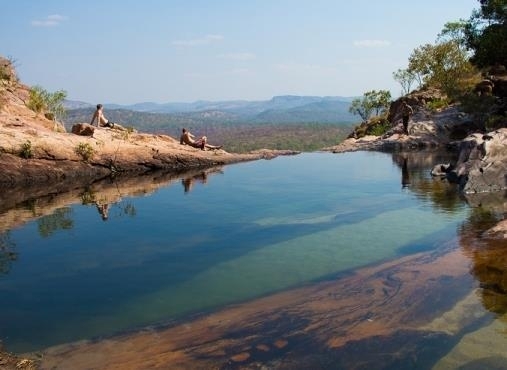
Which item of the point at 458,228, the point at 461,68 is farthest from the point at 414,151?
the point at 458,228

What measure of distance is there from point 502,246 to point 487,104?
2639 cm

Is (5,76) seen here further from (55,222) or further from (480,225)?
(480,225)

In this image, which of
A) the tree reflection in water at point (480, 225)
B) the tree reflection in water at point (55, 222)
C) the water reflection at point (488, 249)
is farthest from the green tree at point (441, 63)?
the tree reflection in water at point (55, 222)

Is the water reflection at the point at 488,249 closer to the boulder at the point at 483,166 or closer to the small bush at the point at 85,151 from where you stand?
the boulder at the point at 483,166

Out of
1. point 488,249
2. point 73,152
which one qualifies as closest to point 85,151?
point 73,152

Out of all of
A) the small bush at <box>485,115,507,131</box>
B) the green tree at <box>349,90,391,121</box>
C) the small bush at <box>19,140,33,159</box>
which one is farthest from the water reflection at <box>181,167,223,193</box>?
the green tree at <box>349,90,391,121</box>

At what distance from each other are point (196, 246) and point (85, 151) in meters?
16.6

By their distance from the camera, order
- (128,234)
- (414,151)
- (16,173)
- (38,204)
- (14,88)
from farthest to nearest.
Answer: (414,151) < (14,88) < (16,173) < (38,204) < (128,234)

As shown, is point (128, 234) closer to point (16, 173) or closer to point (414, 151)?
point (16, 173)

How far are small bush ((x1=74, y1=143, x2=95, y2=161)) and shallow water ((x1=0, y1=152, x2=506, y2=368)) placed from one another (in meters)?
5.42

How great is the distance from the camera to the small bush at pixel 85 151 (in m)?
28.9

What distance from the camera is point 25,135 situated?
2712 cm

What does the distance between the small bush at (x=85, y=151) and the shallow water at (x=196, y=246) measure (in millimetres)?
5424

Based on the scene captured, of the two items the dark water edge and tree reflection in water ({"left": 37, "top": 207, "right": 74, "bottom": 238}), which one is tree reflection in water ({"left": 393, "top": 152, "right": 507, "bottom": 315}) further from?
tree reflection in water ({"left": 37, "top": 207, "right": 74, "bottom": 238})
